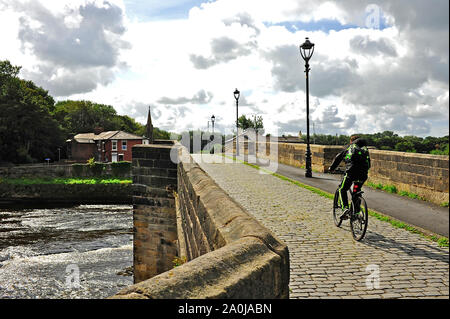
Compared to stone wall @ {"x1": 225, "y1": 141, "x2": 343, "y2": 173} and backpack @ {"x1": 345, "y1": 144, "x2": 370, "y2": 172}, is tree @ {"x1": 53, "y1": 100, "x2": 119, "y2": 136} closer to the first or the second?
stone wall @ {"x1": 225, "y1": 141, "x2": 343, "y2": 173}

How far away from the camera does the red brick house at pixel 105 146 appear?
6638 cm

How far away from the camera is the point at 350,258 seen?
17.7 ft

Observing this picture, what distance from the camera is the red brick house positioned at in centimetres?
6638

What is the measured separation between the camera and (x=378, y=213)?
27.9 feet

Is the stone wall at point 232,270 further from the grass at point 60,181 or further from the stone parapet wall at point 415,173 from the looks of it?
the grass at point 60,181

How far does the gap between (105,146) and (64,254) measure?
46.8 m

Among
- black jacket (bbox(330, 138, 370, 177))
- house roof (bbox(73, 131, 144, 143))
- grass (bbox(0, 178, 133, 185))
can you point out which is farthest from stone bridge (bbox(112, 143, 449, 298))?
house roof (bbox(73, 131, 144, 143))

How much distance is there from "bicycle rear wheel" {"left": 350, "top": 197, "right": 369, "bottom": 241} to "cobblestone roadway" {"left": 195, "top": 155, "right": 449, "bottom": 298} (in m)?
0.13

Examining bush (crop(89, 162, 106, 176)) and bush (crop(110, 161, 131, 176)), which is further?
bush (crop(110, 161, 131, 176))

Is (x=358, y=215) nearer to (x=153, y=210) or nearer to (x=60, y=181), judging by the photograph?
(x=153, y=210)

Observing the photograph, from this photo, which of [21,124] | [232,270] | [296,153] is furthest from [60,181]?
[232,270]

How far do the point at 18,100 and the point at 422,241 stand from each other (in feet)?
184

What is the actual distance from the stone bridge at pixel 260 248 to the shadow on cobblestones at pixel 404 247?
0.05ft

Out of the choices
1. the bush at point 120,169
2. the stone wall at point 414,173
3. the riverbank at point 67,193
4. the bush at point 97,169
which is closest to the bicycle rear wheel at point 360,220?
the stone wall at point 414,173
